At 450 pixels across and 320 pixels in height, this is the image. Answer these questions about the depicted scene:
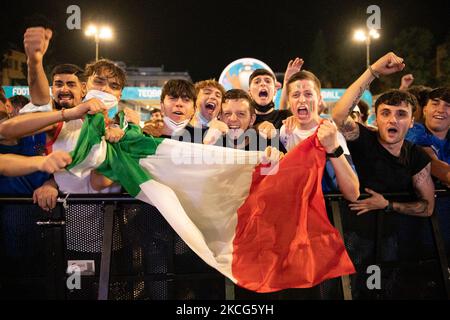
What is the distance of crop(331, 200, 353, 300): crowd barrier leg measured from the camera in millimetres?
2879

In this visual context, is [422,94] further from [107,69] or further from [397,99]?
[107,69]

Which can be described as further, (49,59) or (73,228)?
(49,59)

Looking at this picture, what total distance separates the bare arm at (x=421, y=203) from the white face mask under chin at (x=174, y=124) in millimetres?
1962

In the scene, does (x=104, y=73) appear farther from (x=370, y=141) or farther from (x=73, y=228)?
(x=370, y=141)

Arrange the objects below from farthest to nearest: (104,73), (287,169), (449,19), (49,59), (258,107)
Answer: (449,19)
(49,59)
(258,107)
(104,73)
(287,169)

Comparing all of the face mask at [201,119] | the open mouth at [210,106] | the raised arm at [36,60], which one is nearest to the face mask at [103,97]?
the raised arm at [36,60]

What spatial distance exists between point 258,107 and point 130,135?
2137 millimetres

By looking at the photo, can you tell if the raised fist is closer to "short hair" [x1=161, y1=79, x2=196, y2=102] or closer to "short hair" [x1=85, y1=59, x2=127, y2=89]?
"short hair" [x1=161, y1=79, x2=196, y2=102]

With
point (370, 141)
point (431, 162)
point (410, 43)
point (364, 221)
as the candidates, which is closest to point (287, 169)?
point (364, 221)

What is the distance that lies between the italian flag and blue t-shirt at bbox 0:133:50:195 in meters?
0.47

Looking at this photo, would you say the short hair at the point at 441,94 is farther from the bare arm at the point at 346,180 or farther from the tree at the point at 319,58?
the tree at the point at 319,58

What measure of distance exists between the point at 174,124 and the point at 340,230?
73.0 inches

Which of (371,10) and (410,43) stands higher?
(410,43)
